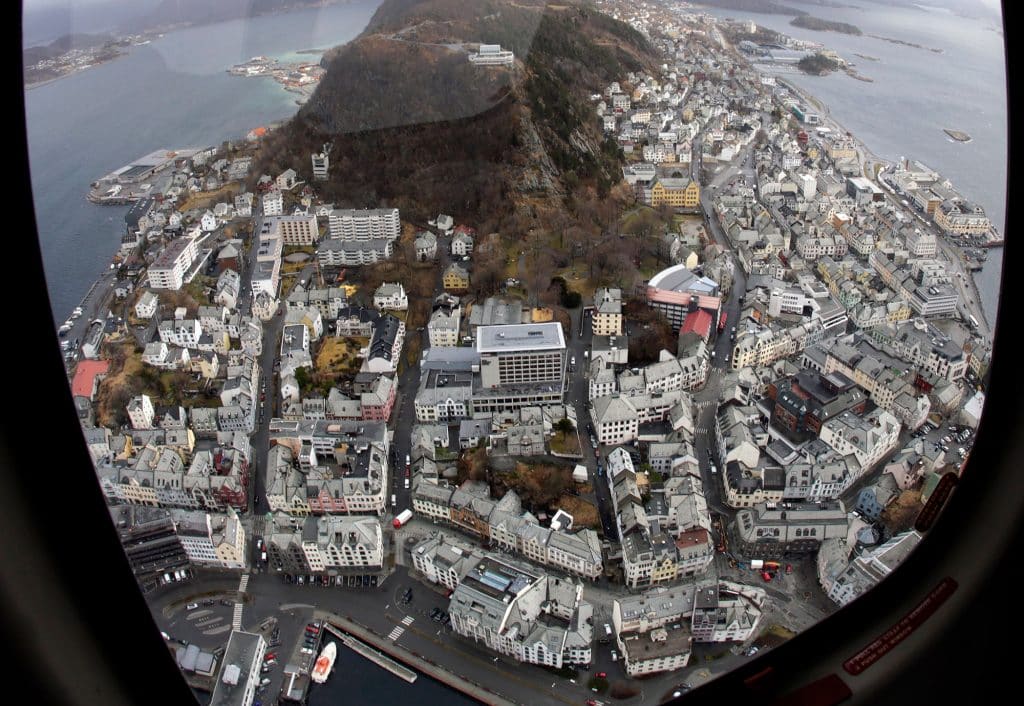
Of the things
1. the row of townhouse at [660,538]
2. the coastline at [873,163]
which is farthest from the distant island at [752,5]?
the row of townhouse at [660,538]

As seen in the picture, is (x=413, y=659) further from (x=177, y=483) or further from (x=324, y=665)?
(x=177, y=483)

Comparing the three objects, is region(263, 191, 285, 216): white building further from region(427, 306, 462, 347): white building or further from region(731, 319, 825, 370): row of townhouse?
region(731, 319, 825, 370): row of townhouse

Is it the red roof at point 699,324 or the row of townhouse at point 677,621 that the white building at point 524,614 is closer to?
the row of townhouse at point 677,621

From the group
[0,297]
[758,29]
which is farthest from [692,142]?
[0,297]

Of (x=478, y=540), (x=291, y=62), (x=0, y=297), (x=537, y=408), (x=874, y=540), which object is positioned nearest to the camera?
(x=0, y=297)

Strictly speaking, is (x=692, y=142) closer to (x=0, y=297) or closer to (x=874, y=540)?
(x=874, y=540)

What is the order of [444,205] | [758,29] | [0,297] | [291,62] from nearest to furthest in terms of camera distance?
[0,297] → [291,62] → [444,205] → [758,29]
